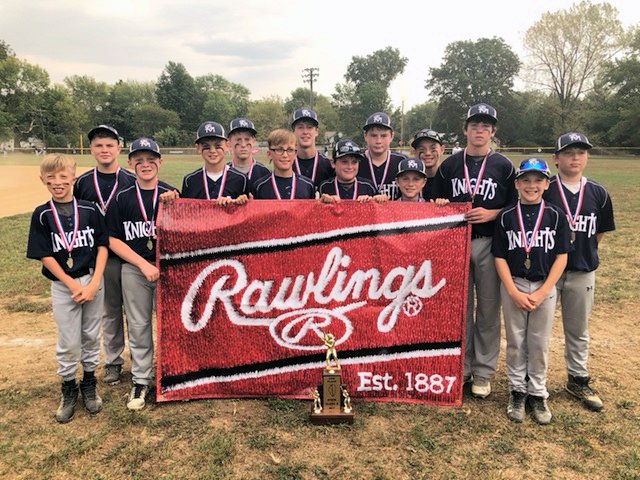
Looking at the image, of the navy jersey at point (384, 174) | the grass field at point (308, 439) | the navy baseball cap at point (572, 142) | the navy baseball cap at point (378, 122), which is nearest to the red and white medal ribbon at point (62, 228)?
the grass field at point (308, 439)

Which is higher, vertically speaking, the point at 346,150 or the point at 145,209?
the point at 346,150

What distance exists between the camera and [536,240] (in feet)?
12.3

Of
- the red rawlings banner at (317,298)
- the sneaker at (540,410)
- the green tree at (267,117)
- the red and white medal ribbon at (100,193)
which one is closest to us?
the sneaker at (540,410)

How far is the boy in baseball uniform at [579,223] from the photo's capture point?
392 cm

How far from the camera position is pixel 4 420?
12.5 ft

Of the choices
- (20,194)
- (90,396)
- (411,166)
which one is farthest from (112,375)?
(20,194)

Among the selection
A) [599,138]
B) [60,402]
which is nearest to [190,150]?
[599,138]

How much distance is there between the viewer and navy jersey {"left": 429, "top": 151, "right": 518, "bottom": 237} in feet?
13.5

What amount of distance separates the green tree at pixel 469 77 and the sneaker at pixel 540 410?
70807 mm

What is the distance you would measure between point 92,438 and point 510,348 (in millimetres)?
3337

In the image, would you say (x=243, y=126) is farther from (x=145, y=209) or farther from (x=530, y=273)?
(x=530, y=273)

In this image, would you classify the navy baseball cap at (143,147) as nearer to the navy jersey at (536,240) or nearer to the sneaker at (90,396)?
the sneaker at (90,396)

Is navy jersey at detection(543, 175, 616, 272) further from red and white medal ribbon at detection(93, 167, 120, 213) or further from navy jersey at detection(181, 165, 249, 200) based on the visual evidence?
red and white medal ribbon at detection(93, 167, 120, 213)

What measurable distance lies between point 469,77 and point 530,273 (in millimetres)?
77890
